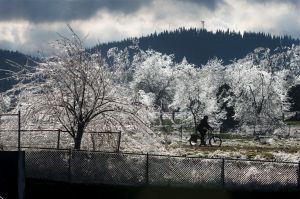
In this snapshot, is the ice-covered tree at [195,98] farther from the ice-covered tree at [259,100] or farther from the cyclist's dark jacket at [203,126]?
the cyclist's dark jacket at [203,126]

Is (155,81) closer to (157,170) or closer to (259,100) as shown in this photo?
(259,100)

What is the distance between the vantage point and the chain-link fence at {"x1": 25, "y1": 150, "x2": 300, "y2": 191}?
2003 centimetres

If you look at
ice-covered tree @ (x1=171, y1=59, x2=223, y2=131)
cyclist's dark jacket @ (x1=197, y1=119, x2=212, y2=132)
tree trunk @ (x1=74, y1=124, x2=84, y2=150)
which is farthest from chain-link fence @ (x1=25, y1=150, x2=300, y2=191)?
ice-covered tree @ (x1=171, y1=59, x2=223, y2=131)

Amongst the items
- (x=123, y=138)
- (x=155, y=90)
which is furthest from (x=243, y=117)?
(x=123, y=138)

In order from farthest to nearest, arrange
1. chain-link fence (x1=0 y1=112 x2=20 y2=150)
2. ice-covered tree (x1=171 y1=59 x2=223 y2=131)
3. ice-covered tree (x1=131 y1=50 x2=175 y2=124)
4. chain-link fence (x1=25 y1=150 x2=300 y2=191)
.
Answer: ice-covered tree (x1=131 y1=50 x2=175 y2=124) → ice-covered tree (x1=171 y1=59 x2=223 y2=131) → chain-link fence (x1=0 y1=112 x2=20 y2=150) → chain-link fence (x1=25 y1=150 x2=300 y2=191)

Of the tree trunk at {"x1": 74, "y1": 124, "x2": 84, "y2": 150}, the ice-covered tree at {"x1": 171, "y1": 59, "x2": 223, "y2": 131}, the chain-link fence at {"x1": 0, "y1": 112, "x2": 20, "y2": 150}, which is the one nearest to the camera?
the tree trunk at {"x1": 74, "y1": 124, "x2": 84, "y2": 150}

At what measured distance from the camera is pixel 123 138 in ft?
80.9

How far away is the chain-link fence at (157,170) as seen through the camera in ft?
65.7

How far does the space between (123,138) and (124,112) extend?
1298 mm

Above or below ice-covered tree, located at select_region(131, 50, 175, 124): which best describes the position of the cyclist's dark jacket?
below

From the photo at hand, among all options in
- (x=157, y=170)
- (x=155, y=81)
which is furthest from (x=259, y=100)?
(x=157, y=170)

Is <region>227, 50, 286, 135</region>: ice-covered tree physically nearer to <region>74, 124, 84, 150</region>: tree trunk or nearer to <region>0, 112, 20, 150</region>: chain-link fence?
<region>0, 112, 20, 150</region>: chain-link fence

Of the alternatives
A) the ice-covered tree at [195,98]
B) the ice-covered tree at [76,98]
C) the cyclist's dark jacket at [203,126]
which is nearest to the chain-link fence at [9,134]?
the ice-covered tree at [76,98]

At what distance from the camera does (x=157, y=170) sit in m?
20.7
